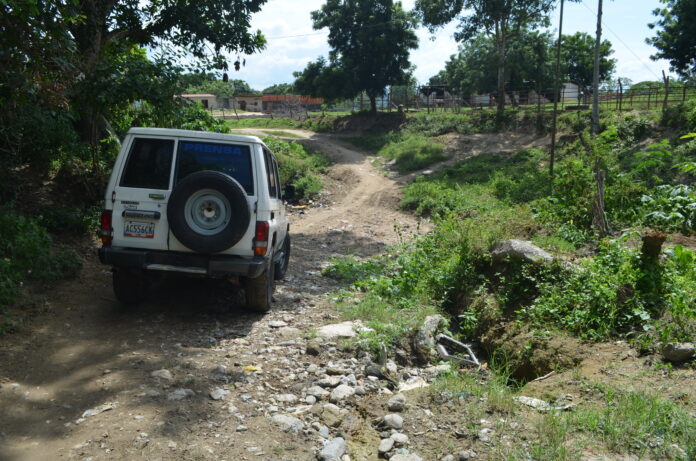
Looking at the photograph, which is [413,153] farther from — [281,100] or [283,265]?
[281,100]

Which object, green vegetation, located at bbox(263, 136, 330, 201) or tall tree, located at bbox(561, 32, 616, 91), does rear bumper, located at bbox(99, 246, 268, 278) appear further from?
tall tree, located at bbox(561, 32, 616, 91)

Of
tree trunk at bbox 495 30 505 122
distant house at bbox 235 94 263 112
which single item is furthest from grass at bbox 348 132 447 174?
distant house at bbox 235 94 263 112

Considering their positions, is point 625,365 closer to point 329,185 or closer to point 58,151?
point 58,151

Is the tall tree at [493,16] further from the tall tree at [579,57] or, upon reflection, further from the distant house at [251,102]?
the distant house at [251,102]

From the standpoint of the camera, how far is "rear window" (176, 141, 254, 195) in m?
6.09

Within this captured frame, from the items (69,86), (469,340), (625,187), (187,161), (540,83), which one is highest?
(540,83)

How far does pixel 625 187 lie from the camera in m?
10.5

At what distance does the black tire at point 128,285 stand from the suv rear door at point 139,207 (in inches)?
20.8

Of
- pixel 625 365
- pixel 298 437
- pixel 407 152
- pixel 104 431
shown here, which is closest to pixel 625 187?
pixel 625 365

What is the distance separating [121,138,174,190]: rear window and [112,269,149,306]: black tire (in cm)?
105

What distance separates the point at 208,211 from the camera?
586 cm

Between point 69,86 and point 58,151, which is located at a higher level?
point 69,86

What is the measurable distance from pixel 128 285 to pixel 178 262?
3.36ft

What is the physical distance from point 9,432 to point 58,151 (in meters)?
7.46
